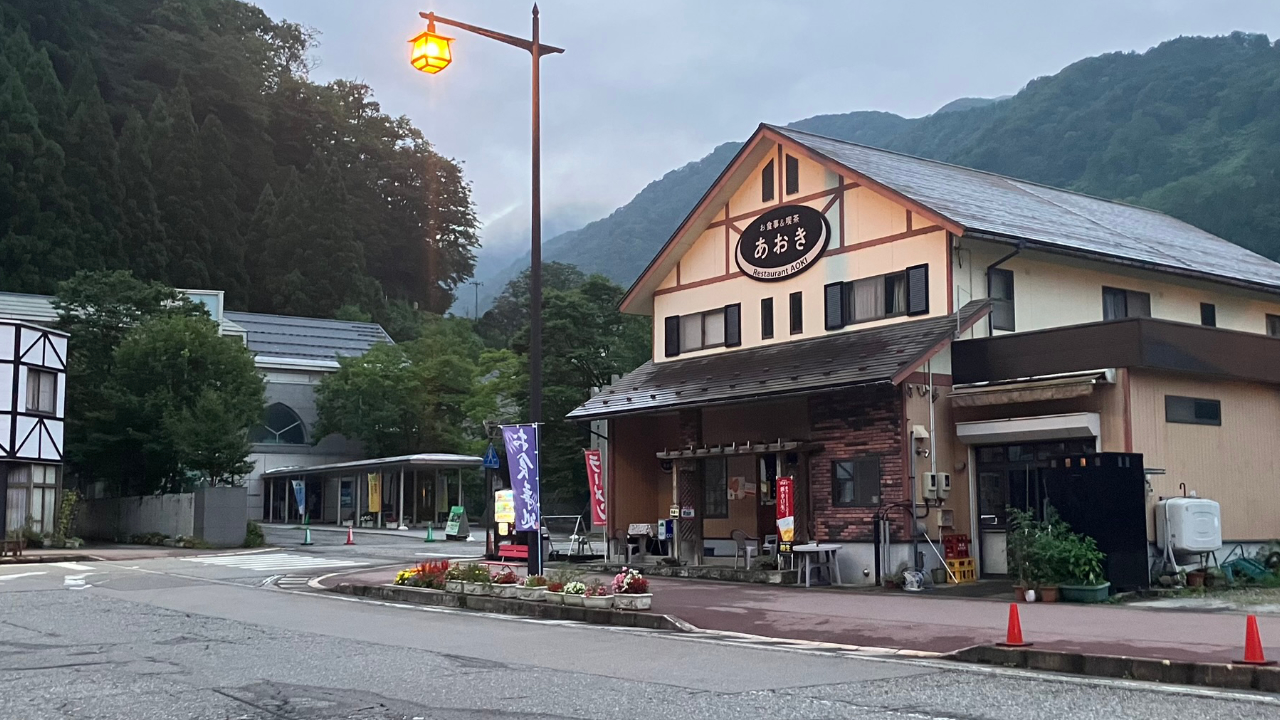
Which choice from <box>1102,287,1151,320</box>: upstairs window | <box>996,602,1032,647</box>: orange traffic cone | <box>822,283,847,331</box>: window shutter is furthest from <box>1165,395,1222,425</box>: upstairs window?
<box>996,602,1032,647</box>: orange traffic cone

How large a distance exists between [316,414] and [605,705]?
5189 cm

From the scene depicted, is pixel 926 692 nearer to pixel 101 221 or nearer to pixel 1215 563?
pixel 1215 563

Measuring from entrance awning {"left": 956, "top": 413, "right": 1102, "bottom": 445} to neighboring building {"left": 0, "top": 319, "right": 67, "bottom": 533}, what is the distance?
1098 inches

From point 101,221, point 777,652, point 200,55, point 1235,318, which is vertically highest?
point 200,55

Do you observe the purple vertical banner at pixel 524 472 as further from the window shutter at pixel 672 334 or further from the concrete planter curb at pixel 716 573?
the window shutter at pixel 672 334

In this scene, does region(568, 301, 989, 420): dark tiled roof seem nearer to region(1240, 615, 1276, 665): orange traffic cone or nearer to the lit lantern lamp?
the lit lantern lamp

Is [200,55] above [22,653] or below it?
above

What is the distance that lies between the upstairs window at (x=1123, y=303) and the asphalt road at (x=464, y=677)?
13738 millimetres

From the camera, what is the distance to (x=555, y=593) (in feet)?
52.3

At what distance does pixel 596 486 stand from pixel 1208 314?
13.4m

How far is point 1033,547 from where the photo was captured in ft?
54.2

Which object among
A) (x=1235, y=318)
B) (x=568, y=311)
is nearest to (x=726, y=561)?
(x=1235, y=318)

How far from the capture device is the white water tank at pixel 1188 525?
17.7 metres

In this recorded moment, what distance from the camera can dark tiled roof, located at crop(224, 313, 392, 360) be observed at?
59531mm
